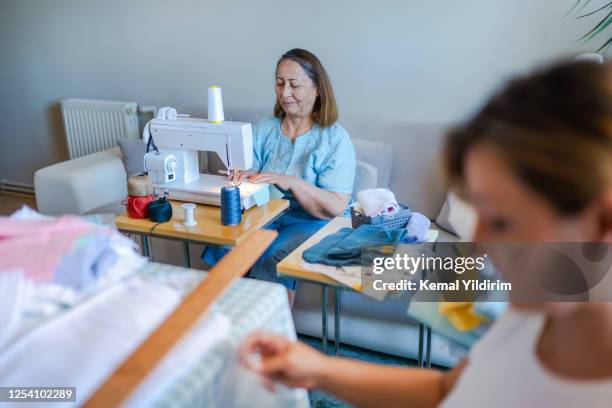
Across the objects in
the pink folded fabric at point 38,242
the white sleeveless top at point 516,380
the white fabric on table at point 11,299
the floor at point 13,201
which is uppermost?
the pink folded fabric at point 38,242

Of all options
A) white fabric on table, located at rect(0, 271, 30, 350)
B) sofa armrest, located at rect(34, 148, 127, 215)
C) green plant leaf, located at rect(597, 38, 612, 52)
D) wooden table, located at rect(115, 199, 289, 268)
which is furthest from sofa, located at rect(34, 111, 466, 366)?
white fabric on table, located at rect(0, 271, 30, 350)

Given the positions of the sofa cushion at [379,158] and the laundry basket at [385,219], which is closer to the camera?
the laundry basket at [385,219]

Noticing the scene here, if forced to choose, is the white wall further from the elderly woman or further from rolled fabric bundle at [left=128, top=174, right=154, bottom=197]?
rolled fabric bundle at [left=128, top=174, right=154, bottom=197]

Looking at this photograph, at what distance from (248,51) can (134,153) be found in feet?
3.02

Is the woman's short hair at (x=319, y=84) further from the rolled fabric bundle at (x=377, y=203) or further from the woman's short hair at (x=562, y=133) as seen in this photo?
the woman's short hair at (x=562, y=133)

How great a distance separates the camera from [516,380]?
59cm

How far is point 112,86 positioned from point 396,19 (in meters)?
2.12

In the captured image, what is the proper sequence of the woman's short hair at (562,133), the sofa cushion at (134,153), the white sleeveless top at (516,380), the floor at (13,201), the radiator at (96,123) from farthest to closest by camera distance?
the floor at (13,201), the radiator at (96,123), the sofa cushion at (134,153), the white sleeveless top at (516,380), the woman's short hair at (562,133)

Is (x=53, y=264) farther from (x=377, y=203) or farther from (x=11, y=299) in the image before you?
(x=377, y=203)

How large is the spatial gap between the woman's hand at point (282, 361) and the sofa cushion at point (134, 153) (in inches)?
98.2

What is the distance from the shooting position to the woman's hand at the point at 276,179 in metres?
1.91

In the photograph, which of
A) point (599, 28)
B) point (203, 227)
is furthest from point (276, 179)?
point (599, 28)

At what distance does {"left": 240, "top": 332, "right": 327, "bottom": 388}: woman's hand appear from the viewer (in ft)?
2.33

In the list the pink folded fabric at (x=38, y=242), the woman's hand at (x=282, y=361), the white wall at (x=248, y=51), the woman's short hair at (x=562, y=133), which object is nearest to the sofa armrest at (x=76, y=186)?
the white wall at (x=248, y=51)
